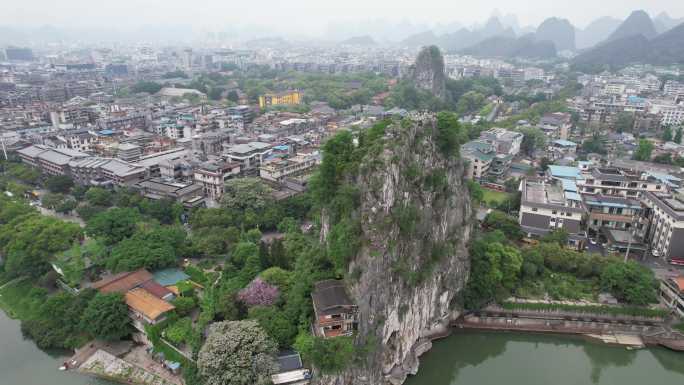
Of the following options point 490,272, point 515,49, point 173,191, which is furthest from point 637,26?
point 173,191

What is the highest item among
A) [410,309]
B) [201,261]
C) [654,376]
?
[410,309]

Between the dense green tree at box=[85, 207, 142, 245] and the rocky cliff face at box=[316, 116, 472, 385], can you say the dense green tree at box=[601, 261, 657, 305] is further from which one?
the dense green tree at box=[85, 207, 142, 245]

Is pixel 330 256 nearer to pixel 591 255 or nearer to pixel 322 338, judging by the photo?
pixel 322 338

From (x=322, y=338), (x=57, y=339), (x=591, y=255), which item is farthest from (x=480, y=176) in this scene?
(x=57, y=339)

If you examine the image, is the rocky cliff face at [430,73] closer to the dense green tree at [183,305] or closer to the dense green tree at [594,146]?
the dense green tree at [594,146]

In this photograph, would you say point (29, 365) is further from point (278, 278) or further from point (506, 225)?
point (506, 225)
